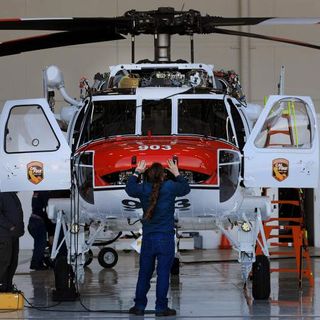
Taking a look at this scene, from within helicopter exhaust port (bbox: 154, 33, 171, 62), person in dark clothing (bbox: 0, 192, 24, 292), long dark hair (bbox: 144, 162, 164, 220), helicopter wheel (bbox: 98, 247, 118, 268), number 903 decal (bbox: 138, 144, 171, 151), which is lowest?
helicopter wheel (bbox: 98, 247, 118, 268)

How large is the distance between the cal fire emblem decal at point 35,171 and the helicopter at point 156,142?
1cm

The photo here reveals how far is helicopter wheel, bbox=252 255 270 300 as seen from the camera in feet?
36.0

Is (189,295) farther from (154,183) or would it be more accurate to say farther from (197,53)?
(197,53)

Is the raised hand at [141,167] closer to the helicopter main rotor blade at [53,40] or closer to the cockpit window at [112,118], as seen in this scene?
the cockpit window at [112,118]

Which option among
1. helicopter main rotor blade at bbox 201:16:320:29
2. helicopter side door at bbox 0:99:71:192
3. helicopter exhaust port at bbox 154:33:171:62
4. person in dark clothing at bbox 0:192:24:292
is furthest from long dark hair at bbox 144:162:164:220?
helicopter exhaust port at bbox 154:33:171:62

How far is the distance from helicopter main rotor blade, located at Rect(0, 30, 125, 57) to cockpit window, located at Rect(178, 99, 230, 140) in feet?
4.18

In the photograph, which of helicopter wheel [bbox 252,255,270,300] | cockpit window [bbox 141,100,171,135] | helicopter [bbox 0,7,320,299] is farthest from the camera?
helicopter wheel [bbox 252,255,270,300]

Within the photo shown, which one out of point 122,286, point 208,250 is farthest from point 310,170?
point 208,250

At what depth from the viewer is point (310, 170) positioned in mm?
10430

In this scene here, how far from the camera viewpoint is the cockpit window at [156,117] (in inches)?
427

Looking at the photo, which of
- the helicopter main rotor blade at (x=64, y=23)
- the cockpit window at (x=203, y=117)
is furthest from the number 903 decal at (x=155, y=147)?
the helicopter main rotor blade at (x=64, y=23)

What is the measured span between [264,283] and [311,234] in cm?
1140

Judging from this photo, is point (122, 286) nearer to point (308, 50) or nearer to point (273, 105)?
point (273, 105)

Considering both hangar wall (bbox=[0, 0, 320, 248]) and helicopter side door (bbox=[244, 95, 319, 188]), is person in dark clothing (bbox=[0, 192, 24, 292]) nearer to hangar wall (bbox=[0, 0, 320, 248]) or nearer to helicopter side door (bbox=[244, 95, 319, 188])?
helicopter side door (bbox=[244, 95, 319, 188])
